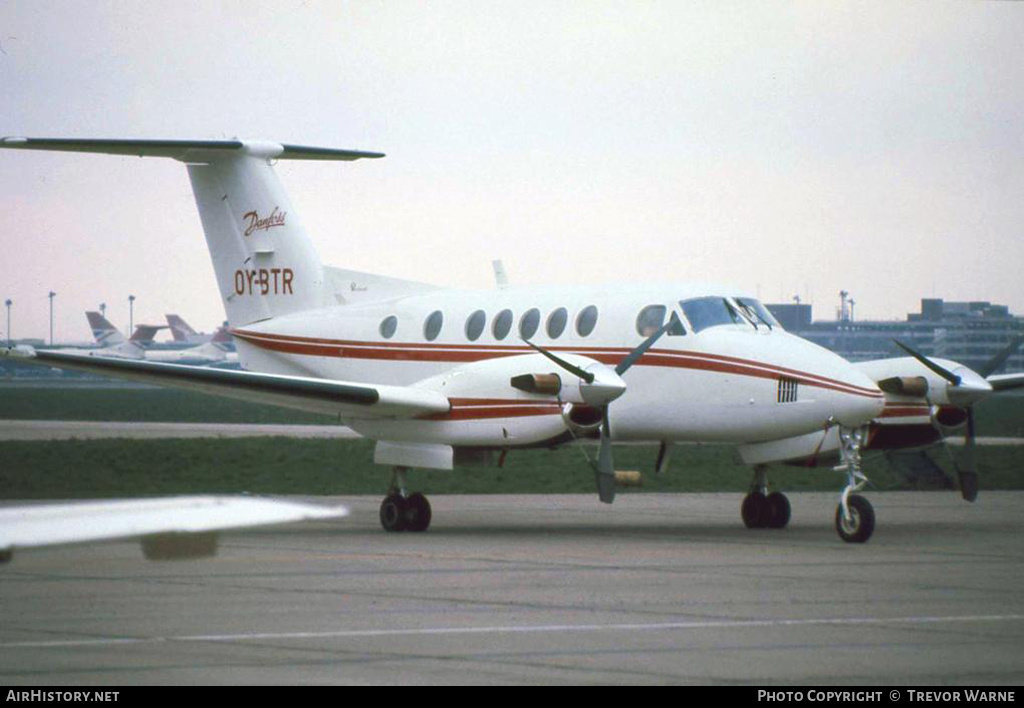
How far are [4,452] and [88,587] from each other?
73.6ft

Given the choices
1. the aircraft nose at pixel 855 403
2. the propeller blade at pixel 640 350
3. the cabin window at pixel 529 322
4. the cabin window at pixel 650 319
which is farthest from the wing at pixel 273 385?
the aircraft nose at pixel 855 403

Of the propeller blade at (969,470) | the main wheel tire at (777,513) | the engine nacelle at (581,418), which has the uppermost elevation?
the engine nacelle at (581,418)

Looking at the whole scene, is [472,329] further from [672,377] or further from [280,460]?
[280,460]

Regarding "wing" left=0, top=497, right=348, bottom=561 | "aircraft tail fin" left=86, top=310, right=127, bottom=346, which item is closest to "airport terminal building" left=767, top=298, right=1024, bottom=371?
"aircraft tail fin" left=86, top=310, right=127, bottom=346

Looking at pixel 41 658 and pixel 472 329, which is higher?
pixel 472 329

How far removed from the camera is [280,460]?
108 ft

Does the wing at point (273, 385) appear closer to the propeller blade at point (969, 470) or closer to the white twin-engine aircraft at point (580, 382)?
the white twin-engine aircraft at point (580, 382)

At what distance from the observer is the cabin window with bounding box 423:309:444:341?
21081 mm

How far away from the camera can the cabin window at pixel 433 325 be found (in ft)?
69.2

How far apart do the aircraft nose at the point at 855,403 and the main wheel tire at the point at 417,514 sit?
5260 mm

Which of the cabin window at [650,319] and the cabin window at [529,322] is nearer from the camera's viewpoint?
the cabin window at [650,319]

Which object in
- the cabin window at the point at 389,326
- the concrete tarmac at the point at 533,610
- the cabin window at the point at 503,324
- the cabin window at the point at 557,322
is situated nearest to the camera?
the concrete tarmac at the point at 533,610

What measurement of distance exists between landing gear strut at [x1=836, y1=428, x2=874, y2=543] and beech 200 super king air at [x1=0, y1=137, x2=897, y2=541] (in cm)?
2
